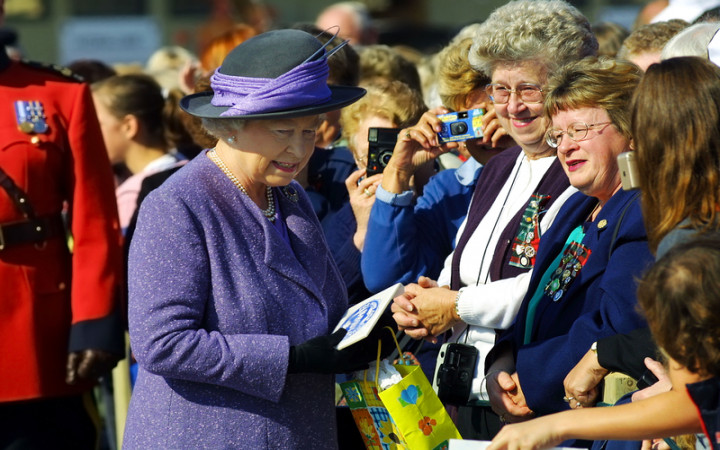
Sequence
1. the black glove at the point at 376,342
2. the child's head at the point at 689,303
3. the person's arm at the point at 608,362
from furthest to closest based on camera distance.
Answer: the black glove at the point at 376,342 → the person's arm at the point at 608,362 → the child's head at the point at 689,303

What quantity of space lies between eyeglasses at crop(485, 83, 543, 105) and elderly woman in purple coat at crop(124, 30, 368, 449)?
29.8 inches

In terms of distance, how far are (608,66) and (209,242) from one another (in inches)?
49.6

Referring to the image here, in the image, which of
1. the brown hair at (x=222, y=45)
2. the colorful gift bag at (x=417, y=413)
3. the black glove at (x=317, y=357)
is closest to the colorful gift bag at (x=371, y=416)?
the colorful gift bag at (x=417, y=413)

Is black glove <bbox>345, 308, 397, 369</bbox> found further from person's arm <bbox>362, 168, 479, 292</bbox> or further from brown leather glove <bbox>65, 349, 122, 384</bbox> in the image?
brown leather glove <bbox>65, 349, 122, 384</bbox>

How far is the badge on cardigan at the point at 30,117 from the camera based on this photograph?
3.66 meters

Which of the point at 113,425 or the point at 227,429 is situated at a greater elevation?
the point at 227,429

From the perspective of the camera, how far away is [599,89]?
9.71 ft

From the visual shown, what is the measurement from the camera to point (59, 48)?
61.9 feet

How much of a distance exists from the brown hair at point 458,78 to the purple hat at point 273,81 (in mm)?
1123

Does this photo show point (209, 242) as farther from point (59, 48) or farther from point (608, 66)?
point (59, 48)

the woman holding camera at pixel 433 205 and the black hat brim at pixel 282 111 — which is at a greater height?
the black hat brim at pixel 282 111

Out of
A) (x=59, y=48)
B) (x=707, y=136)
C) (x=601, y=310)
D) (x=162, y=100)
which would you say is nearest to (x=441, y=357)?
(x=601, y=310)

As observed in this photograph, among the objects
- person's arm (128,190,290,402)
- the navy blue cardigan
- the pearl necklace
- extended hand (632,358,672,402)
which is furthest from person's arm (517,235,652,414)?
the pearl necklace

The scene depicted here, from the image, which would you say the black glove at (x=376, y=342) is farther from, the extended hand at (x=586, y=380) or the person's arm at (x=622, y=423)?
the person's arm at (x=622, y=423)
